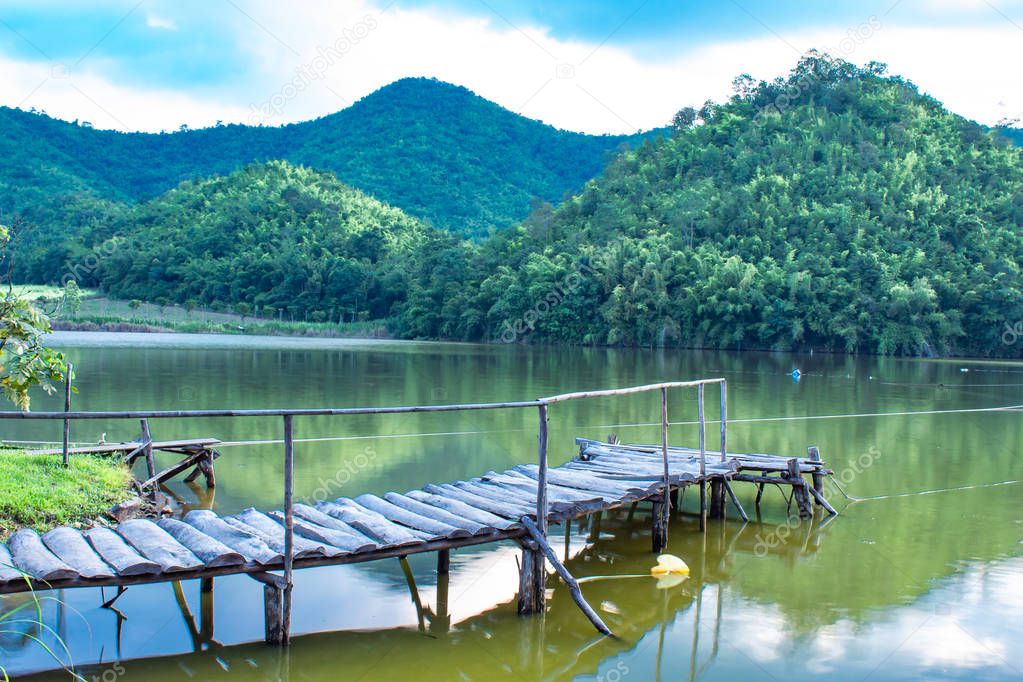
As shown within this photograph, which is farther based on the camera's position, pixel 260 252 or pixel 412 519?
pixel 260 252

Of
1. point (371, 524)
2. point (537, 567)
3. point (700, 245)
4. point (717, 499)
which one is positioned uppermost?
point (700, 245)

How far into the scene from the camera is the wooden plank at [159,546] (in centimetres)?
562

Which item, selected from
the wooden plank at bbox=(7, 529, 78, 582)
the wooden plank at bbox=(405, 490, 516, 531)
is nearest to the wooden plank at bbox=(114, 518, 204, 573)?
the wooden plank at bbox=(7, 529, 78, 582)

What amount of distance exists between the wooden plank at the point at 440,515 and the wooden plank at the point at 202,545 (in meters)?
1.70

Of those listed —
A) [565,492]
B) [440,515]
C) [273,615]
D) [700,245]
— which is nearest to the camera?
[273,615]

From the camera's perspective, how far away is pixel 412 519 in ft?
22.9

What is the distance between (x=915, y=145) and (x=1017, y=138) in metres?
45.1

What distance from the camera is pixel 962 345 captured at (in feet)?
190

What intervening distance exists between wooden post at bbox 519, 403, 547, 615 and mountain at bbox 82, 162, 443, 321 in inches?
3048

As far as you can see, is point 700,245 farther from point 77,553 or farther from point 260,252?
point 77,553

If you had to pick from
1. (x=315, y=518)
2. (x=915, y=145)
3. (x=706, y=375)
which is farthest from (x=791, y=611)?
(x=915, y=145)

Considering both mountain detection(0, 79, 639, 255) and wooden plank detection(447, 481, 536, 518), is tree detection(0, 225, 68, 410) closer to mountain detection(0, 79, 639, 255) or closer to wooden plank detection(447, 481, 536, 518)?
wooden plank detection(447, 481, 536, 518)

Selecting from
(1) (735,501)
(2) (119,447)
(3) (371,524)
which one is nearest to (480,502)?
(3) (371,524)

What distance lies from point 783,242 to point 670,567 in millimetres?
59830
